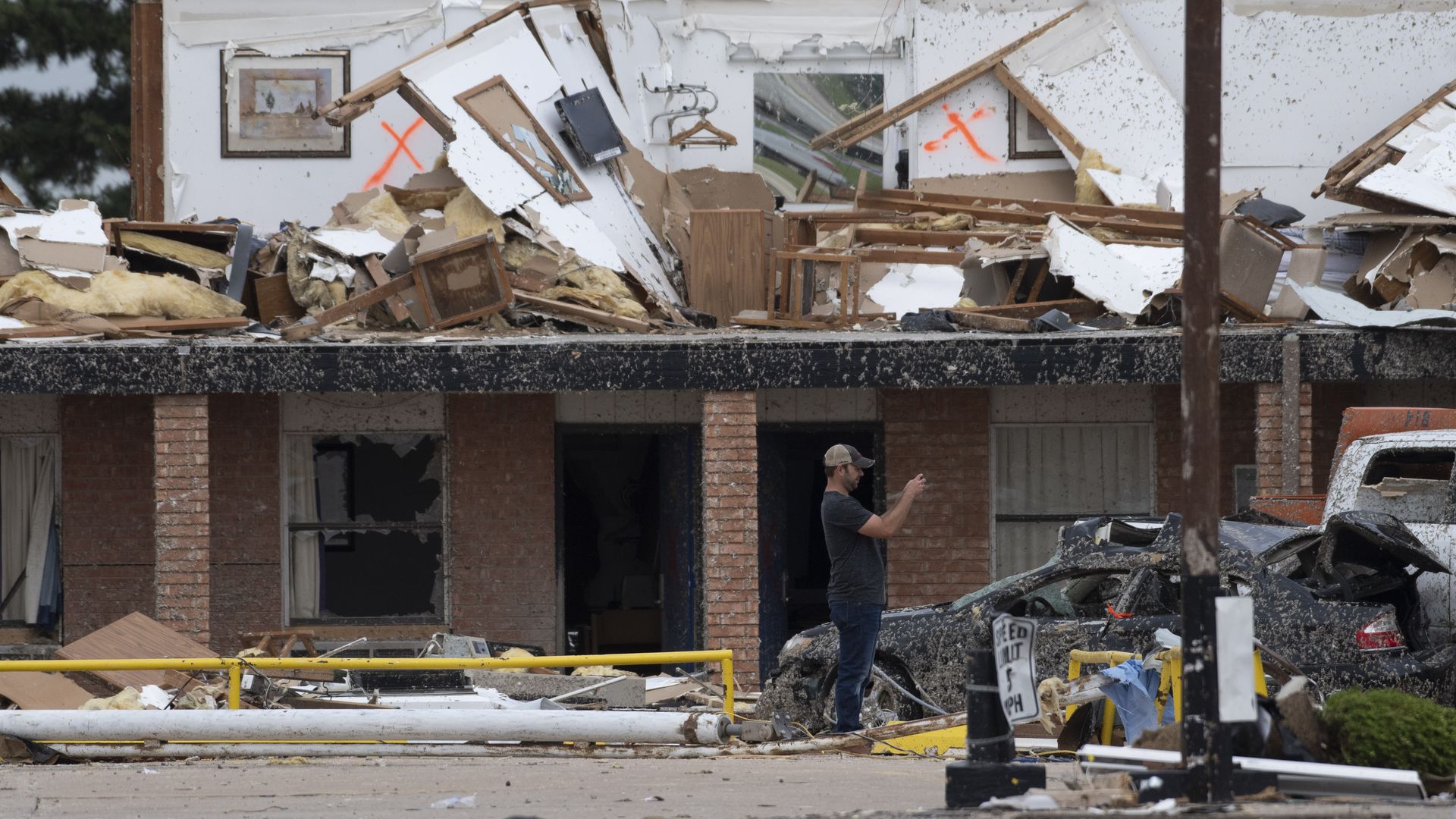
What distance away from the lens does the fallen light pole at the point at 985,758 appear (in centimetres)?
665

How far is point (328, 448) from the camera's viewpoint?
47.4 feet

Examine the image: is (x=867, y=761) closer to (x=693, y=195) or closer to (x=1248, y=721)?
(x=1248, y=721)

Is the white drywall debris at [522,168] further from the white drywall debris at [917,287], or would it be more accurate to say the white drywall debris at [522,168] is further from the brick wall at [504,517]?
the white drywall debris at [917,287]

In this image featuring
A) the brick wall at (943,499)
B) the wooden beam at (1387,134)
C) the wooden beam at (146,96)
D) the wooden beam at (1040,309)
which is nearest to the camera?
the wooden beam at (1040,309)

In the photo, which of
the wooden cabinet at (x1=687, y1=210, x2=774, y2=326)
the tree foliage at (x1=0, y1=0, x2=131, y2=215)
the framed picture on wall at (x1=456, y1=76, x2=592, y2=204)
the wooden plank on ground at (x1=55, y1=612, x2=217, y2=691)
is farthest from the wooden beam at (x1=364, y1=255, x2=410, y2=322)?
the tree foliage at (x1=0, y1=0, x2=131, y2=215)

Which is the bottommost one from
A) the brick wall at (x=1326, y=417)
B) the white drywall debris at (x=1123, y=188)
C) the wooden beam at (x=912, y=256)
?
the brick wall at (x=1326, y=417)

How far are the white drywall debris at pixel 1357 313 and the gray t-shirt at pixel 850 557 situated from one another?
16.8ft

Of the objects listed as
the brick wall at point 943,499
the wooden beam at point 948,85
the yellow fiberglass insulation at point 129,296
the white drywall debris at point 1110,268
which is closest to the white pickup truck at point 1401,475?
the white drywall debris at point 1110,268

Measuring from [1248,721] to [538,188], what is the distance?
31.6 ft

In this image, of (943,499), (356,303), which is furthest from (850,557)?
(356,303)

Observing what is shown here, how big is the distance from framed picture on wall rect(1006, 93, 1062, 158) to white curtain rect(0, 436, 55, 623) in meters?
9.34

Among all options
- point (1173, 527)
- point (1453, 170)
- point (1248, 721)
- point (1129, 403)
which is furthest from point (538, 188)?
point (1248, 721)

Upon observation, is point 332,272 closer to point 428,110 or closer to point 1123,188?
point 428,110

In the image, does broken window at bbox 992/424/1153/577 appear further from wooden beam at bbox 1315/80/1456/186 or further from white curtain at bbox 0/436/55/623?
white curtain at bbox 0/436/55/623
